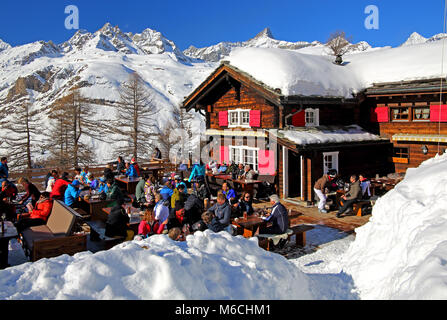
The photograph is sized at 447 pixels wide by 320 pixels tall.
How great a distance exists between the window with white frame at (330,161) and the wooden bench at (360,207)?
98.9 inches

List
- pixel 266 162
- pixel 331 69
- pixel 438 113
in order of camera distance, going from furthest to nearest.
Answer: pixel 331 69, pixel 266 162, pixel 438 113

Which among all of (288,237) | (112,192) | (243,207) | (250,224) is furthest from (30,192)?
(288,237)

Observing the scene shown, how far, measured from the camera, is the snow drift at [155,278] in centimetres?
318

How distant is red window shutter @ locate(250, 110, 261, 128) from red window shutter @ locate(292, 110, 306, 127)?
1553mm

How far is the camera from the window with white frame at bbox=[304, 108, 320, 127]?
14125 millimetres

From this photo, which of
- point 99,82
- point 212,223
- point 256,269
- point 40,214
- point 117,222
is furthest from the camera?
point 99,82

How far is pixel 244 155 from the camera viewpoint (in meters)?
15.2

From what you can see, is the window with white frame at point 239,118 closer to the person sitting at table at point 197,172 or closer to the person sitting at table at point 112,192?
the person sitting at table at point 197,172

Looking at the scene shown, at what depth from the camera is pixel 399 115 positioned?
48.8 feet

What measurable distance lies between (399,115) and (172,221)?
12032 mm

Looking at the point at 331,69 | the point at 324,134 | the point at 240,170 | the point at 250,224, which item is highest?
Result: the point at 331,69

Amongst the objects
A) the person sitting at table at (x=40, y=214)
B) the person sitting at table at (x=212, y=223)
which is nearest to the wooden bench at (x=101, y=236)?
the person sitting at table at (x=40, y=214)

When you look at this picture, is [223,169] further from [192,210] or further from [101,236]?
[101,236]

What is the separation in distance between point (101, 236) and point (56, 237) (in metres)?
1.19
